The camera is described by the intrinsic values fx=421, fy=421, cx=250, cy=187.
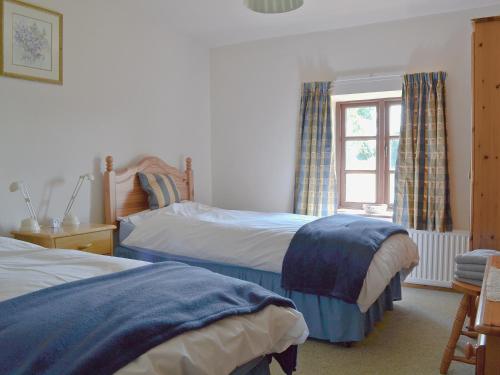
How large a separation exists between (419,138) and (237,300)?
2.97m

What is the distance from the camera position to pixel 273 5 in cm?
223

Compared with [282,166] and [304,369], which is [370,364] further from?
[282,166]

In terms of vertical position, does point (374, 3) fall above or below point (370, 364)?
above

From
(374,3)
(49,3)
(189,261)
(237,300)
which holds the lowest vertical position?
(189,261)

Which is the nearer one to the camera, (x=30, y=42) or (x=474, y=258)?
(x=474, y=258)

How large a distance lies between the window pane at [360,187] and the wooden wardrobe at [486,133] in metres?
1.75

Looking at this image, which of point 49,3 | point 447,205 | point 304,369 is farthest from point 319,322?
point 49,3

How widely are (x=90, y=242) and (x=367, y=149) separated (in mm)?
2828

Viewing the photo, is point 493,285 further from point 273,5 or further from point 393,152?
point 393,152

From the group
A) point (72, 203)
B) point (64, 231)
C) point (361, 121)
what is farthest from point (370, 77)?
point (64, 231)

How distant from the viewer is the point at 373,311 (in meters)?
2.81

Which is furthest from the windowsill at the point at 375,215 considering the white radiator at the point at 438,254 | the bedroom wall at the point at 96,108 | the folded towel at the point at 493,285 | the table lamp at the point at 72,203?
the folded towel at the point at 493,285

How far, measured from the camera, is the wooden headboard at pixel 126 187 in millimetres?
3447

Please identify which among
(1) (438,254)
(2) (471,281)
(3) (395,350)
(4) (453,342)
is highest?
(2) (471,281)
